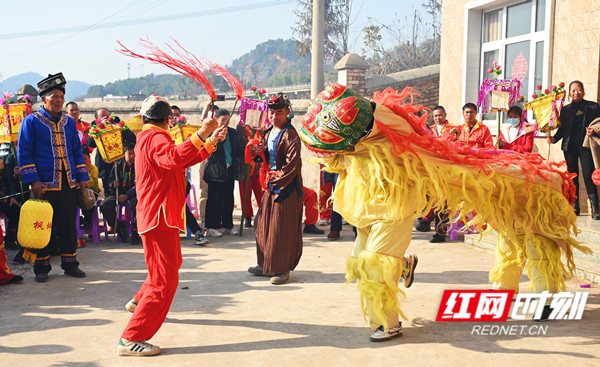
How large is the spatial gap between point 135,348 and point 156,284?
45cm

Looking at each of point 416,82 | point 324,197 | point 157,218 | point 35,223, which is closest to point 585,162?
point 324,197

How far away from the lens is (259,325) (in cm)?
463

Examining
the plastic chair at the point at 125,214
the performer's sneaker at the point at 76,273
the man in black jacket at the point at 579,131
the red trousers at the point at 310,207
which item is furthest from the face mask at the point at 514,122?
the performer's sneaker at the point at 76,273

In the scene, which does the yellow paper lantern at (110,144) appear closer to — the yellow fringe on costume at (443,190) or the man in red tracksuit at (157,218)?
the man in red tracksuit at (157,218)

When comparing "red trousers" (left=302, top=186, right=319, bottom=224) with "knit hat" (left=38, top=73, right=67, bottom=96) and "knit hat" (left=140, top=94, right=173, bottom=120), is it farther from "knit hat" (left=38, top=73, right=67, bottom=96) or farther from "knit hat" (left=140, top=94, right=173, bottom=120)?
"knit hat" (left=140, top=94, right=173, bottom=120)

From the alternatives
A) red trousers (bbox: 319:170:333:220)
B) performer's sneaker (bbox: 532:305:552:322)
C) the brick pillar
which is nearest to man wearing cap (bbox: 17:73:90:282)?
red trousers (bbox: 319:170:333:220)

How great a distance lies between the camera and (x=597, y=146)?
23.7 ft

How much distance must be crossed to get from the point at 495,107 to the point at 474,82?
2.96 m

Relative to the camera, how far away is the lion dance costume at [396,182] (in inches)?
162

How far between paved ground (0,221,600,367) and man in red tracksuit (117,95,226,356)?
21 cm

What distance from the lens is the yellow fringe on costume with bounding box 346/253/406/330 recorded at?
13.5ft

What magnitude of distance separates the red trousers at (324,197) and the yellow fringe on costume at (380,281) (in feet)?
16.5

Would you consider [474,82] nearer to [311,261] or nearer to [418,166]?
[311,261]

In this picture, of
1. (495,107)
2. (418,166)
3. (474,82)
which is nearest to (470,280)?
(418,166)
